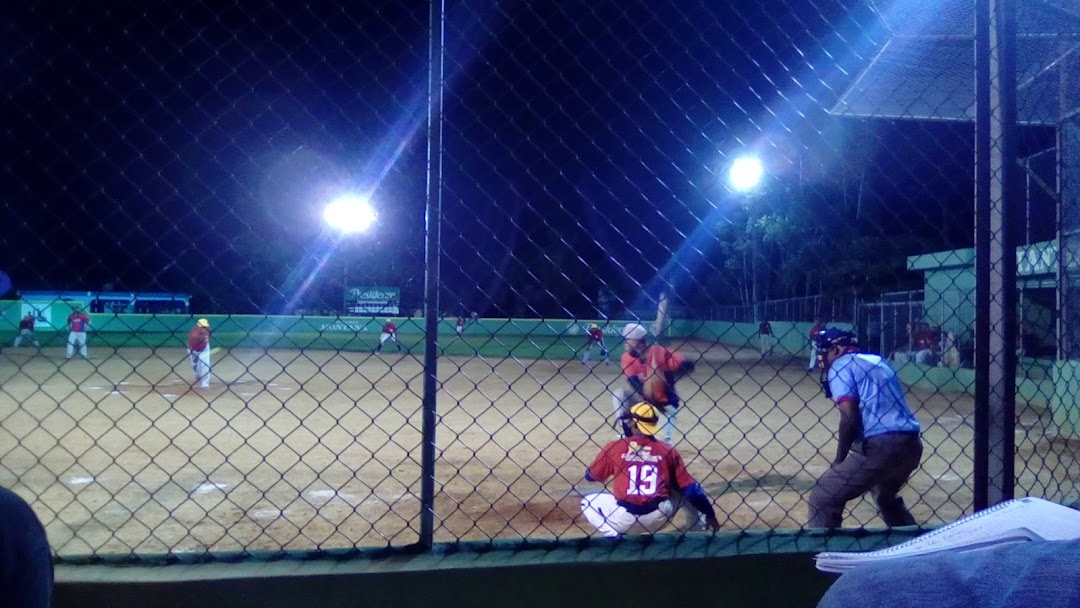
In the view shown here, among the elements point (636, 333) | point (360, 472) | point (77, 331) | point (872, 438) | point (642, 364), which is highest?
point (636, 333)

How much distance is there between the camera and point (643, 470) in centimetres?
511

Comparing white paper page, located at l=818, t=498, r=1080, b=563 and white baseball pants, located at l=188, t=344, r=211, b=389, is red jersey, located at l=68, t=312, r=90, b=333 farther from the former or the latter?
white paper page, located at l=818, t=498, r=1080, b=563

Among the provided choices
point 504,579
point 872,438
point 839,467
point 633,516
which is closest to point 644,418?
point 633,516

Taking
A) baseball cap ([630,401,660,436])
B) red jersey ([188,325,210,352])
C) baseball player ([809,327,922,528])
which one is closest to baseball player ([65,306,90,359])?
red jersey ([188,325,210,352])

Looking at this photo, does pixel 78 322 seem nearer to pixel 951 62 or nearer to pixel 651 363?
pixel 651 363

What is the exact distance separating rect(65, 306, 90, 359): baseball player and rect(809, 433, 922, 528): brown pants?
824 inches

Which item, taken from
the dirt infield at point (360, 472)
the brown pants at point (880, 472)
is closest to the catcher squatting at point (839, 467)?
the brown pants at point (880, 472)

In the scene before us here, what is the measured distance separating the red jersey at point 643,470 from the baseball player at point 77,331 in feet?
66.0

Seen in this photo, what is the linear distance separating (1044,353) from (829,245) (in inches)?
444

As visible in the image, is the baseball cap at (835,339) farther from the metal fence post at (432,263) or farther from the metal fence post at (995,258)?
the metal fence post at (432,263)

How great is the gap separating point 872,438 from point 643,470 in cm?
147

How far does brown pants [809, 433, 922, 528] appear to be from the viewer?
523 centimetres

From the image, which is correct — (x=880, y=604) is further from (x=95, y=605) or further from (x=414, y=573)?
(x=95, y=605)

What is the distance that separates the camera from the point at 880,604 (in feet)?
2.91
